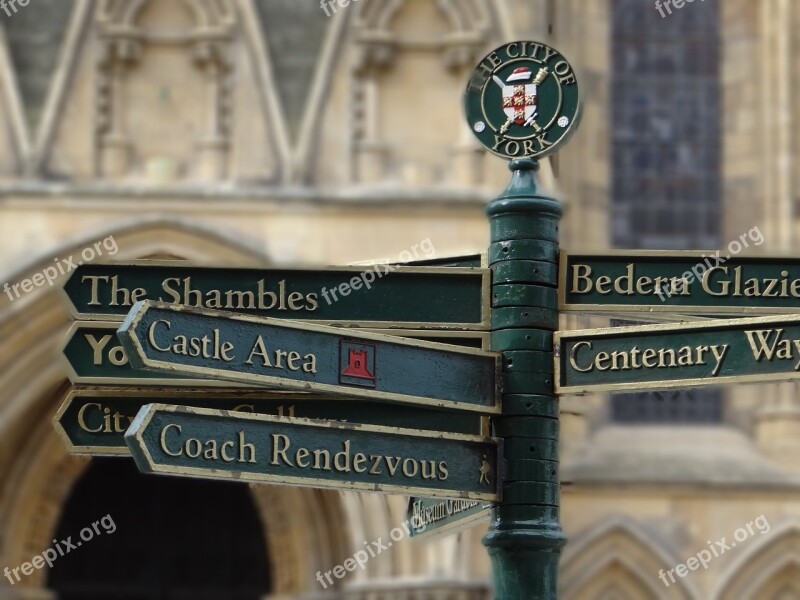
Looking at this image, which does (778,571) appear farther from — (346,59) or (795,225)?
(346,59)

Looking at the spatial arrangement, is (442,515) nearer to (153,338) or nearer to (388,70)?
(153,338)

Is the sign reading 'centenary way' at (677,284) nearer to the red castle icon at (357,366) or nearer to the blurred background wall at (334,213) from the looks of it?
the red castle icon at (357,366)

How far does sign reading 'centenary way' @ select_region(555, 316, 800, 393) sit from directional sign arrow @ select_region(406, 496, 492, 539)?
371 mm

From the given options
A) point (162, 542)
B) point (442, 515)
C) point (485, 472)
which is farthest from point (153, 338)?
point (162, 542)

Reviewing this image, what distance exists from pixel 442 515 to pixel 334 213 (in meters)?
7.09

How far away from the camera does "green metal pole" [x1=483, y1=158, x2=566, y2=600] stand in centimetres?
412

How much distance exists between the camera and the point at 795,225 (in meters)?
12.7

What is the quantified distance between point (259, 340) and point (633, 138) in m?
9.52

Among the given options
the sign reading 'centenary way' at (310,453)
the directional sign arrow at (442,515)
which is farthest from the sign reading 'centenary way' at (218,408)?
the directional sign arrow at (442,515)

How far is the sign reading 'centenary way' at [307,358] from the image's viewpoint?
12.6ft

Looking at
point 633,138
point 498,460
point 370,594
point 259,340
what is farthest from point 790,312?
point 633,138

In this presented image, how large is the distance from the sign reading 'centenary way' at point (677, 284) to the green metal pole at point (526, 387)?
0.09 meters

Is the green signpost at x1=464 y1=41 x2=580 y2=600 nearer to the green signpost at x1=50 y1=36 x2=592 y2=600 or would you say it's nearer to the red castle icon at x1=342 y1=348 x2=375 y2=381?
the green signpost at x1=50 y1=36 x2=592 y2=600

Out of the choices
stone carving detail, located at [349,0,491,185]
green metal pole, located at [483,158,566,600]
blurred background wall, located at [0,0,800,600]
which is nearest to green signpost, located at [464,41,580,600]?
green metal pole, located at [483,158,566,600]
